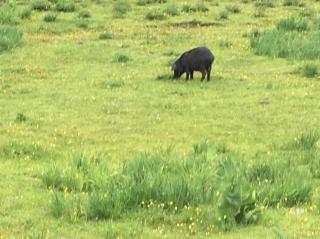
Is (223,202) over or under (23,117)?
over

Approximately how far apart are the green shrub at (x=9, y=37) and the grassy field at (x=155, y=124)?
34mm

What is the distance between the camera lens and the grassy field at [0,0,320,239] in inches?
292

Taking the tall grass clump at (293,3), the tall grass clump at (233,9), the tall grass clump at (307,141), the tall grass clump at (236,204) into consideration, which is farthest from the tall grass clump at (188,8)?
the tall grass clump at (236,204)

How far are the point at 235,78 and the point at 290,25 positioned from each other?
16.0ft

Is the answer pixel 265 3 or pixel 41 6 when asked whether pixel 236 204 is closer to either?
pixel 41 6

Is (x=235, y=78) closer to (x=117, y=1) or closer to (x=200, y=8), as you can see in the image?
(x=200, y=8)

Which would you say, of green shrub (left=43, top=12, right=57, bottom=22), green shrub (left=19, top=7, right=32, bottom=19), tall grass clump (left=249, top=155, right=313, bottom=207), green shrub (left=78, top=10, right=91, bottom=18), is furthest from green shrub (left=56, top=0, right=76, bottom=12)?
tall grass clump (left=249, top=155, right=313, bottom=207)

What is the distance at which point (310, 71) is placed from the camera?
16188 millimetres

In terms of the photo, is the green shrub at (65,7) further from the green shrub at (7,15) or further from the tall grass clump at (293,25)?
the tall grass clump at (293,25)

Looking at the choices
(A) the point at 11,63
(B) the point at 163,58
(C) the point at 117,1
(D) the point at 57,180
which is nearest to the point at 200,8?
(C) the point at 117,1

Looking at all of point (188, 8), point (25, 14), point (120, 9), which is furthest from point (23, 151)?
point (188, 8)

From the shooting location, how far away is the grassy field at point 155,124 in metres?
7.42

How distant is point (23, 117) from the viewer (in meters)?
12.7

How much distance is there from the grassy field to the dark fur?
0.83ft
